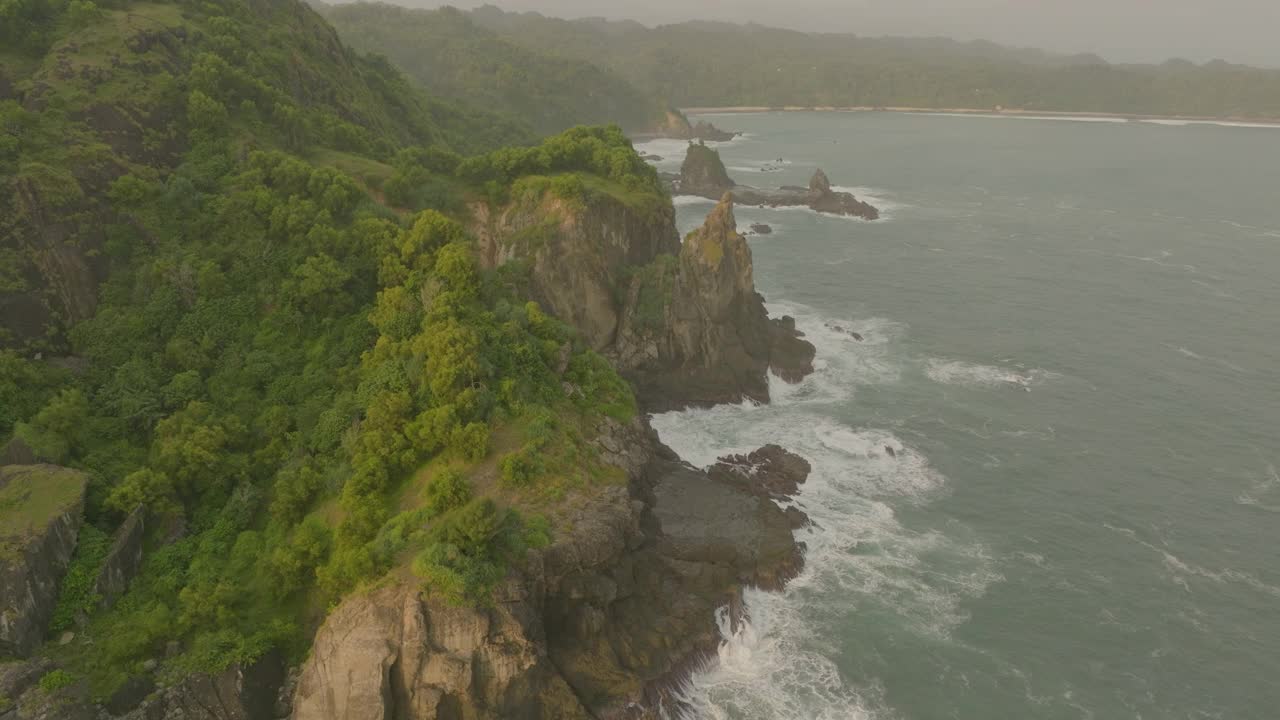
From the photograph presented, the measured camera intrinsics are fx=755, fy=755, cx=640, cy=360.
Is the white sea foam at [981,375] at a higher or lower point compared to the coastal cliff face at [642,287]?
lower

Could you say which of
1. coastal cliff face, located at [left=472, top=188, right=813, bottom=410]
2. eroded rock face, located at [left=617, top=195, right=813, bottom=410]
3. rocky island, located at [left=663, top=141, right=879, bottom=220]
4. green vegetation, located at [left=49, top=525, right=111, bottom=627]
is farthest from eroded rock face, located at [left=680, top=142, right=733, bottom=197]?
green vegetation, located at [left=49, top=525, right=111, bottom=627]

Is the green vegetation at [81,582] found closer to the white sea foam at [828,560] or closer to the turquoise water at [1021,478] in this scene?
the white sea foam at [828,560]

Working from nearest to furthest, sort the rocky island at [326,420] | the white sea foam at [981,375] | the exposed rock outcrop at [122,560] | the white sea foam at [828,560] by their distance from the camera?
the rocky island at [326,420] → the exposed rock outcrop at [122,560] → the white sea foam at [828,560] → the white sea foam at [981,375]

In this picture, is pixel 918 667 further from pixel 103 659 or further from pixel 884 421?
pixel 103 659

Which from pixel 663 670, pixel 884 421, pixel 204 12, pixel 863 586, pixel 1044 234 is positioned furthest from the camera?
pixel 1044 234

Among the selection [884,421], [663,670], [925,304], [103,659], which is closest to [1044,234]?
[925,304]

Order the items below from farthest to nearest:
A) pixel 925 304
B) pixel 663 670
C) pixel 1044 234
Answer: pixel 1044 234 → pixel 925 304 → pixel 663 670

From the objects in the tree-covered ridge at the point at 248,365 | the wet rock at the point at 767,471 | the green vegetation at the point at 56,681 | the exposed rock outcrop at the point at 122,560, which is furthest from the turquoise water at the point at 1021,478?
the exposed rock outcrop at the point at 122,560

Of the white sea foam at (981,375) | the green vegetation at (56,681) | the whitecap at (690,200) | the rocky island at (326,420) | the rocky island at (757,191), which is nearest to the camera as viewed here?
the green vegetation at (56,681)
